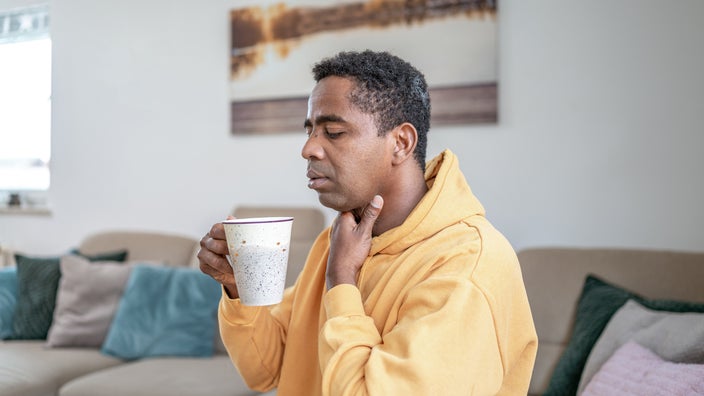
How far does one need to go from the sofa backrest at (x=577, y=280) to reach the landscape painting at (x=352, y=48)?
77 centimetres

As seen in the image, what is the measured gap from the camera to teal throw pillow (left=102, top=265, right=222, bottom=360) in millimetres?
2455

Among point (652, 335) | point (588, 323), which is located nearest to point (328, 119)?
point (652, 335)

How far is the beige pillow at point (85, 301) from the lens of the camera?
8.36ft

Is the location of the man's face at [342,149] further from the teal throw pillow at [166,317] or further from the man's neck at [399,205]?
the teal throw pillow at [166,317]

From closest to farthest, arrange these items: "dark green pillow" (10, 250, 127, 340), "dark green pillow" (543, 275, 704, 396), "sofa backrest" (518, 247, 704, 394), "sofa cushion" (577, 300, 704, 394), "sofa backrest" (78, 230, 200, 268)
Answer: "sofa cushion" (577, 300, 704, 394)
"dark green pillow" (543, 275, 704, 396)
"sofa backrest" (518, 247, 704, 394)
"dark green pillow" (10, 250, 127, 340)
"sofa backrest" (78, 230, 200, 268)

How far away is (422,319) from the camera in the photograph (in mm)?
865

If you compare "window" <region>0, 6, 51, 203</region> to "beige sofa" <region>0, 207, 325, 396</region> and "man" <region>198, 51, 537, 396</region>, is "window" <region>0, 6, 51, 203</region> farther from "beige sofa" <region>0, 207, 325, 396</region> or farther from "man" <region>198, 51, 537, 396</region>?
"man" <region>198, 51, 537, 396</region>

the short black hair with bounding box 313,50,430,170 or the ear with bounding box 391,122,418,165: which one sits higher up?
the short black hair with bounding box 313,50,430,170

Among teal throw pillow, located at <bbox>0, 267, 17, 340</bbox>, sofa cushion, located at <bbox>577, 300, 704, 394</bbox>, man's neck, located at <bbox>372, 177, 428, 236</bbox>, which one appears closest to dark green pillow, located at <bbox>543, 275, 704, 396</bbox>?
sofa cushion, located at <bbox>577, 300, 704, 394</bbox>

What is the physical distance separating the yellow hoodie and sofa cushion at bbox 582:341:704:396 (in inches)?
23.1

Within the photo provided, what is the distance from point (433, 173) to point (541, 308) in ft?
3.55

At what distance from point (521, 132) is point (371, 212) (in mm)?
1801

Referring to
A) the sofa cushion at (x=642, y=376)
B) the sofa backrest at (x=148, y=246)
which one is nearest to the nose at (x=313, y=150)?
the sofa cushion at (x=642, y=376)

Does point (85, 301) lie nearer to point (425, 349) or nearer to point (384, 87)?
point (384, 87)
